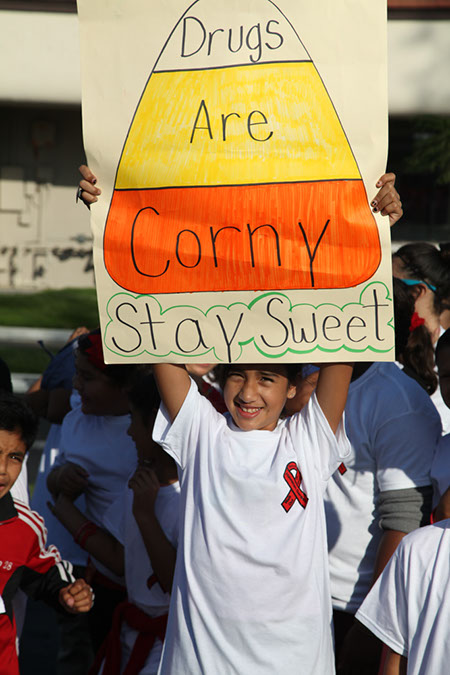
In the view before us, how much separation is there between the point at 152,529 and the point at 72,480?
74cm

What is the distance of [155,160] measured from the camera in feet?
7.54

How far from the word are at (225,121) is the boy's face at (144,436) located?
1.05 m

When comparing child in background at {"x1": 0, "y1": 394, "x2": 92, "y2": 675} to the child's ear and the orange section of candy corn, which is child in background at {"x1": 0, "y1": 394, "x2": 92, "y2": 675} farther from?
the child's ear

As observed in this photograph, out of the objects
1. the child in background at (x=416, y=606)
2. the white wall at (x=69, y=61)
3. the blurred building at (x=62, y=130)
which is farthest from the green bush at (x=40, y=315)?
the child in background at (x=416, y=606)

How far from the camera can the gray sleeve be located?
8.00 ft

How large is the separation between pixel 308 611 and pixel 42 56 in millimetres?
10620

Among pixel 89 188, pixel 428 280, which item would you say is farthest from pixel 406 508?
pixel 428 280

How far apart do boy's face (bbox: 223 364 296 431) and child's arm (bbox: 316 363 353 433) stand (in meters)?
0.14

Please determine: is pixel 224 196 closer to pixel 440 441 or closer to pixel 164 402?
pixel 164 402

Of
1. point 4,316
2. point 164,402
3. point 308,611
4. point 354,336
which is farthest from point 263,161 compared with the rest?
point 4,316

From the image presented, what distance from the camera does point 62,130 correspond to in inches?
557

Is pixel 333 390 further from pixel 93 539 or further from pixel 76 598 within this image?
pixel 93 539

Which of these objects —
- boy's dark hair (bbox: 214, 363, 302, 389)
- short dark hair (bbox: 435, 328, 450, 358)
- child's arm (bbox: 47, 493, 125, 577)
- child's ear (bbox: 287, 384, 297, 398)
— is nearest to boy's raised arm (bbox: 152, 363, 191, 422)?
boy's dark hair (bbox: 214, 363, 302, 389)

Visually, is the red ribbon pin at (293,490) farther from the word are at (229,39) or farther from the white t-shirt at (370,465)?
the word are at (229,39)
